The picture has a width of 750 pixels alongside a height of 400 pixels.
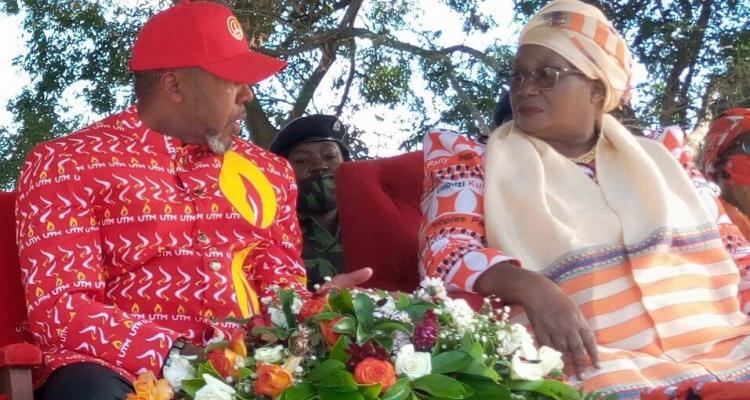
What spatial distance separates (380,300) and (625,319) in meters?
1.08

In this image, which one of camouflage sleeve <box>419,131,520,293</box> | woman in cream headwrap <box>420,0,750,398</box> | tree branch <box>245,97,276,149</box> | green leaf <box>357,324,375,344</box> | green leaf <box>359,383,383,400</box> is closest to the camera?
green leaf <box>359,383,383,400</box>

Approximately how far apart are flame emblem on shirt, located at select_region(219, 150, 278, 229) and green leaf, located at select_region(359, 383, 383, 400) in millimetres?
1366

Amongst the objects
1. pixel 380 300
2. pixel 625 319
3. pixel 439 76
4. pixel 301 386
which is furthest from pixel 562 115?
pixel 439 76

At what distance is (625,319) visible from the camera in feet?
11.1

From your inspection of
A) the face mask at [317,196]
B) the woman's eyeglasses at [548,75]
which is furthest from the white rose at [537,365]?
the face mask at [317,196]

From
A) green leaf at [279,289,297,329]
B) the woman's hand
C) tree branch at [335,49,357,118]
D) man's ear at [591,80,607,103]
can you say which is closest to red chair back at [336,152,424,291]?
man's ear at [591,80,607,103]

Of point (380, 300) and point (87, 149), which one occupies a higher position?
point (87, 149)

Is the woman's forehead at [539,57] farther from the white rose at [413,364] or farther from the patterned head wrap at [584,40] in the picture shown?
the white rose at [413,364]

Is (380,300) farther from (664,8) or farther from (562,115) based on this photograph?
(664,8)

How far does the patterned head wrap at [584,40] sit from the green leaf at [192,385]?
70.4 inches

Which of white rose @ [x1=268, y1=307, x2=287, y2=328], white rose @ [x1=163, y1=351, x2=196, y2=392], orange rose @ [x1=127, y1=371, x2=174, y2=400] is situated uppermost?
white rose @ [x1=268, y1=307, x2=287, y2=328]

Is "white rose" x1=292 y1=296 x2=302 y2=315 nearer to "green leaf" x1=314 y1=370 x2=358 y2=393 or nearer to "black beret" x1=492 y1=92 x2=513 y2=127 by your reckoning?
"green leaf" x1=314 y1=370 x2=358 y2=393

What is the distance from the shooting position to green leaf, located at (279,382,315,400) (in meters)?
2.40

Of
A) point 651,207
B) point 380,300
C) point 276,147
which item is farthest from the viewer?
point 276,147
